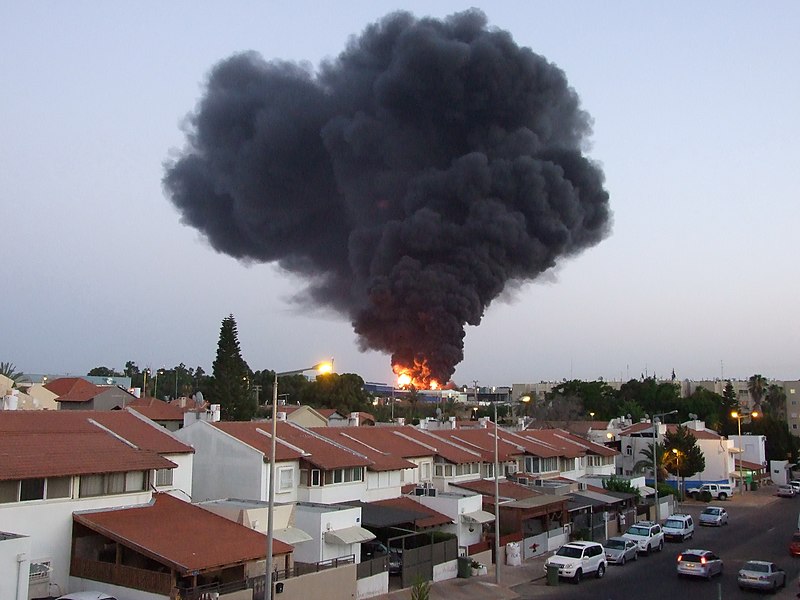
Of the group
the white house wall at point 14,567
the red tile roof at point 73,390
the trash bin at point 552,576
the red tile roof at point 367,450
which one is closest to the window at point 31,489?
the white house wall at point 14,567

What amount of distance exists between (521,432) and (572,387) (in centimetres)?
7636

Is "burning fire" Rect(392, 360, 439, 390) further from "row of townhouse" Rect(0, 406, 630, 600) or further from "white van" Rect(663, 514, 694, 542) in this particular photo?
"white van" Rect(663, 514, 694, 542)

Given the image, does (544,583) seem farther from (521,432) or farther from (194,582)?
(521,432)

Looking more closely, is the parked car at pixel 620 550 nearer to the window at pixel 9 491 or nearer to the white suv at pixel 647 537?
the white suv at pixel 647 537

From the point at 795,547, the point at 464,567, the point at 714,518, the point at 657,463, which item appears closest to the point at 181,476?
the point at 464,567

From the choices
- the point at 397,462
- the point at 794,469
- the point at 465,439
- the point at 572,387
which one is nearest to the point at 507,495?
the point at 397,462

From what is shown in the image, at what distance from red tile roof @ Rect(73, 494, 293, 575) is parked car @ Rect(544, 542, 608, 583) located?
12.7 meters

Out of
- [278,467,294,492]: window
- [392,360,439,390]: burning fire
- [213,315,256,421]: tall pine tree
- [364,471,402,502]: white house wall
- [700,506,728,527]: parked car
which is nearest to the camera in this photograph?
[278,467,294,492]: window

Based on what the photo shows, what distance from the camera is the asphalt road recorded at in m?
27.4

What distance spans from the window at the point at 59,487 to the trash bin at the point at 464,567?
50.2 feet

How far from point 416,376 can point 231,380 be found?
16.1 meters

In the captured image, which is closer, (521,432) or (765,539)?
(765,539)

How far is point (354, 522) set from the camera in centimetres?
2748

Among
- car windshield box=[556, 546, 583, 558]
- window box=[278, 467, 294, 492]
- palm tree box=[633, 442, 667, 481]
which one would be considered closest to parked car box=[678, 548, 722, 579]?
car windshield box=[556, 546, 583, 558]
